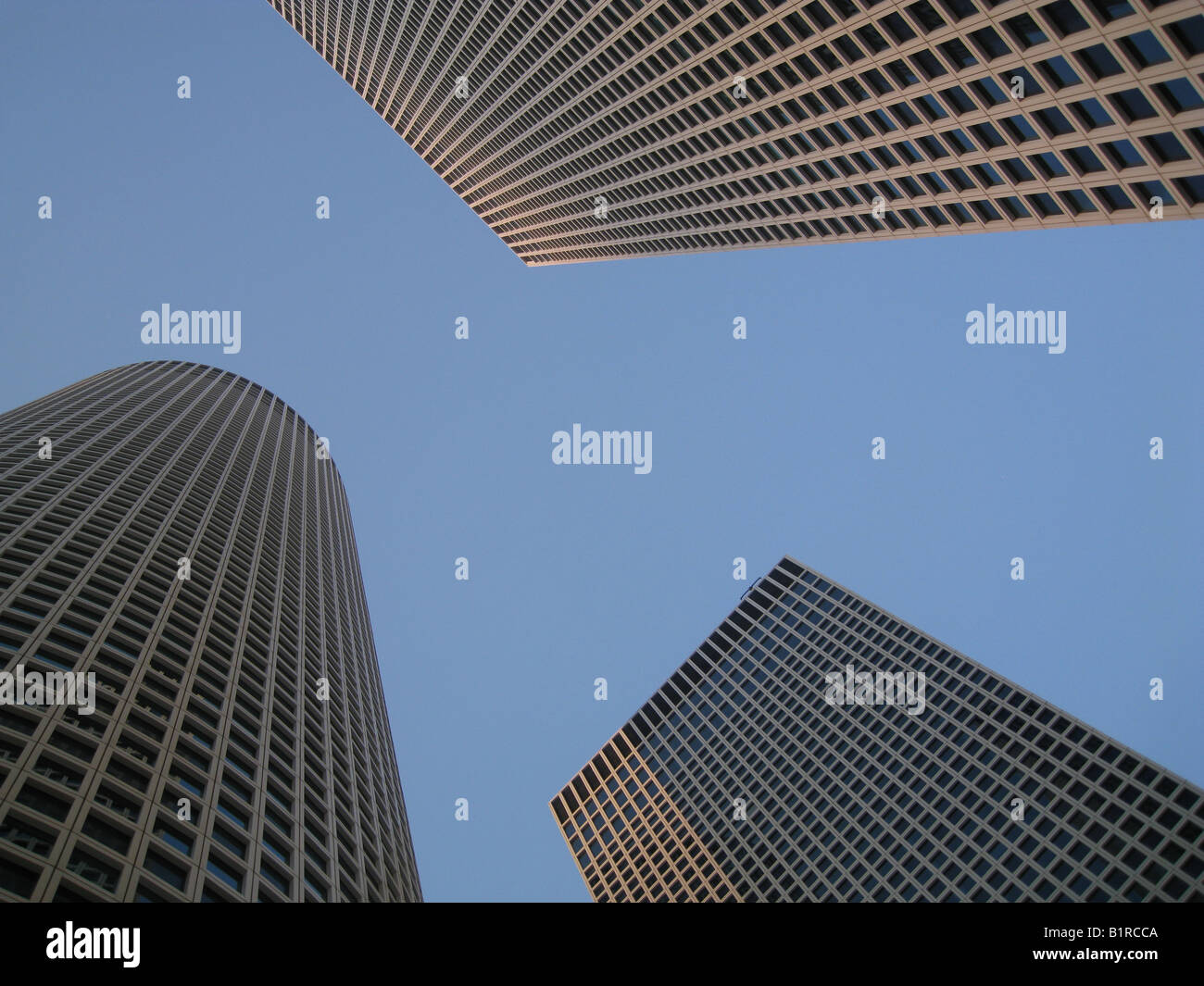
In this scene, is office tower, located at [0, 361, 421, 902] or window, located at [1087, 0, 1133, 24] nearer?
window, located at [1087, 0, 1133, 24]

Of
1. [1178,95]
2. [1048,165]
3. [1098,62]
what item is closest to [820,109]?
[1048,165]

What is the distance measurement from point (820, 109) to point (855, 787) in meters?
63.7

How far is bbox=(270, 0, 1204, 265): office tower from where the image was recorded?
95.2ft

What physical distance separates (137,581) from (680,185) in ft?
162

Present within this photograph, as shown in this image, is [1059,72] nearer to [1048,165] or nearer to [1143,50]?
[1143,50]

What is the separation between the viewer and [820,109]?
46.9 metres

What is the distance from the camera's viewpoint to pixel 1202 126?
87.6ft

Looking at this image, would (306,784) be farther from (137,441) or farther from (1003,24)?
(137,441)

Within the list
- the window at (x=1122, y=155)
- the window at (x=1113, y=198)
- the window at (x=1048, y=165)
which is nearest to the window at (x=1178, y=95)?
the window at (x=1122, y=155)

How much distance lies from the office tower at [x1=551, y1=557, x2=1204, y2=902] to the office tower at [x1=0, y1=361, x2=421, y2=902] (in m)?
41.1

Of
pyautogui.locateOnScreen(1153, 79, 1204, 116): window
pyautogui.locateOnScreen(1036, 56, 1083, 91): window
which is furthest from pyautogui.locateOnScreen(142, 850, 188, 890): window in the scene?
pyautogui.locateOnScreen(1036, 56, 1083, 91): window

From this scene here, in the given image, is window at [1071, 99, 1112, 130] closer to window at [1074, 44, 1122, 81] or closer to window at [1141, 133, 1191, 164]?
window at [1074, 44, 1122, 81]
